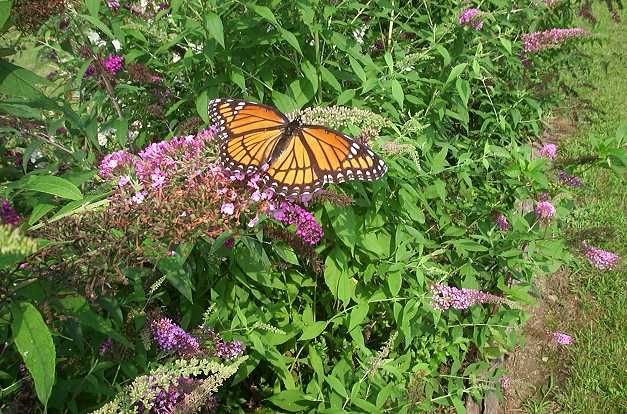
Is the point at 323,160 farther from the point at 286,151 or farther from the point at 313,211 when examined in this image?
the point at 313,211

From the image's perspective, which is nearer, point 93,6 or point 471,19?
point 93,6

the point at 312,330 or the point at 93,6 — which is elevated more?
the point at 93,6

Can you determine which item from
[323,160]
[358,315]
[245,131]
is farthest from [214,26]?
[358,315]

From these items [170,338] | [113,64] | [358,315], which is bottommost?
[358,315]

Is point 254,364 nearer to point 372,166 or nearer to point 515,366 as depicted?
point 372,166

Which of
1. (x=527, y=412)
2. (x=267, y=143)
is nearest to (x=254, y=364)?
(x=267, y=143)

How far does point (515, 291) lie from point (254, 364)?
5.15 ft

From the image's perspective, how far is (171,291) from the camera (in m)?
2.89

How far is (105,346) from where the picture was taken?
2.13 m

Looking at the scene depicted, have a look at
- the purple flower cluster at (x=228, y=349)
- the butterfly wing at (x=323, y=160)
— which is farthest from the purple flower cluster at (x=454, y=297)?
the purple flower cluster at (x=228, y=349)

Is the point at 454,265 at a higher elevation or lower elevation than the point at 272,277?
lower

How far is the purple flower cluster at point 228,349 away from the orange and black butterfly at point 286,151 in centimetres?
76

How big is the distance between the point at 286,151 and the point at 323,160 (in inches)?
6.2

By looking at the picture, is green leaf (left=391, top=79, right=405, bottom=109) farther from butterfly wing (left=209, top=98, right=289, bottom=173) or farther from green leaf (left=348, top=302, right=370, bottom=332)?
green leaf (left=348, top=302, right=370, bottom=332)
